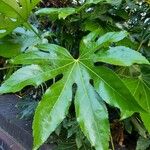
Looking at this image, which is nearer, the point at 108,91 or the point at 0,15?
the point at 108,91

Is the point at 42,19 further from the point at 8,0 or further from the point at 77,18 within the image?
the point at 8,0

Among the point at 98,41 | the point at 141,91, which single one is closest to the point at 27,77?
the point at 98,41

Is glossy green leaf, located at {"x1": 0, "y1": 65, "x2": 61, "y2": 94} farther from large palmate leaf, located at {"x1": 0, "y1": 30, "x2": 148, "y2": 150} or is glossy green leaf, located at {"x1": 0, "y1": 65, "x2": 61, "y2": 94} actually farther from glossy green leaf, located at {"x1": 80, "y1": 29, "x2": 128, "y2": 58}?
glossy green leaf, located at {"x1": 80, "y1": 29, "x2": 128, "y2": 58}

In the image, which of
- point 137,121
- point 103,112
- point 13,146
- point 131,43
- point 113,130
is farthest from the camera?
point 13,146

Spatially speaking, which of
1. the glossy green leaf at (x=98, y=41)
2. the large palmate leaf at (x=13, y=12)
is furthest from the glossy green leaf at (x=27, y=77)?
the large palmate leaf at (x=13, y=12)

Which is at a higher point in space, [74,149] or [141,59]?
[141,59]

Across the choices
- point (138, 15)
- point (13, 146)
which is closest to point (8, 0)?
point (138, 15)

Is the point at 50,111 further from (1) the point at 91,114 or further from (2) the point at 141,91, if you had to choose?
(2) the point at 141,91
